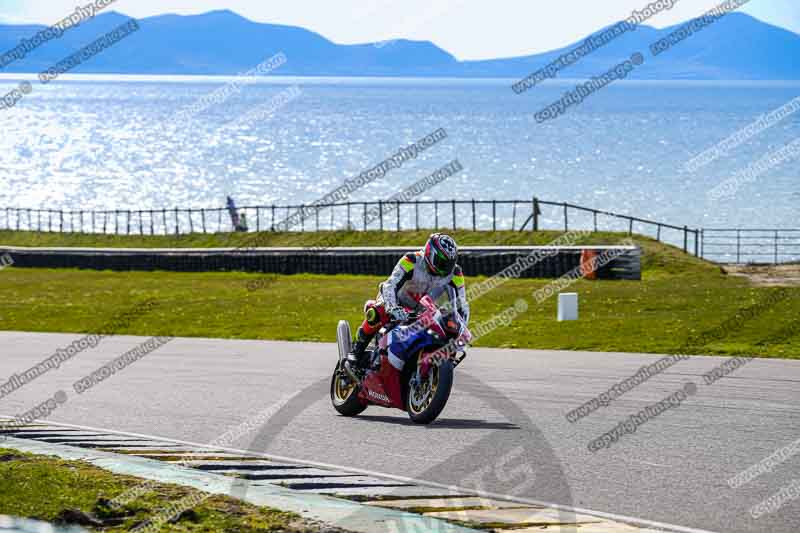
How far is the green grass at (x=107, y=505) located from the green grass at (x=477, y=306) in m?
12.7

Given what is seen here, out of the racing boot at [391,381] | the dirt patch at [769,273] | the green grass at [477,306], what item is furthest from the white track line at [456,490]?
the dirt patch at [769,273]

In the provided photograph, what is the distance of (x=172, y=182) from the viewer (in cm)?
12625

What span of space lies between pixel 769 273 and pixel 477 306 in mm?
12718

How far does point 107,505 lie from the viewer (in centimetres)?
752

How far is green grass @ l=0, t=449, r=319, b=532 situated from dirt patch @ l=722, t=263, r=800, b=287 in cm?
2444

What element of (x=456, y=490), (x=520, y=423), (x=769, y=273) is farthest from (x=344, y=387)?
(x=769, y=273)

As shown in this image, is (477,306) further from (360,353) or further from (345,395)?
(360,353)

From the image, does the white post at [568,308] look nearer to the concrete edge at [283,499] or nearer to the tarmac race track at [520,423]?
→ the tarmac race track at [520,423]

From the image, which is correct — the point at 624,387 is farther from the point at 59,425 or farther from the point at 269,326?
the point at 269,326

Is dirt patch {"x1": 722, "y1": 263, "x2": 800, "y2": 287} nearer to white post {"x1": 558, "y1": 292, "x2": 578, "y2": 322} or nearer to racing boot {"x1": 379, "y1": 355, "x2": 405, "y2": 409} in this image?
white post {"x1": 558, "y1": 292, "x2": 578, "y2": 322}

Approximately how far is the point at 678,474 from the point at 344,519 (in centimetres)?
316

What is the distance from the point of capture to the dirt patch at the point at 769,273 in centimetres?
3247

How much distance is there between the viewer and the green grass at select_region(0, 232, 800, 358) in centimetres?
2159

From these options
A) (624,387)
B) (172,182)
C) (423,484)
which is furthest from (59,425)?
(172,182)
